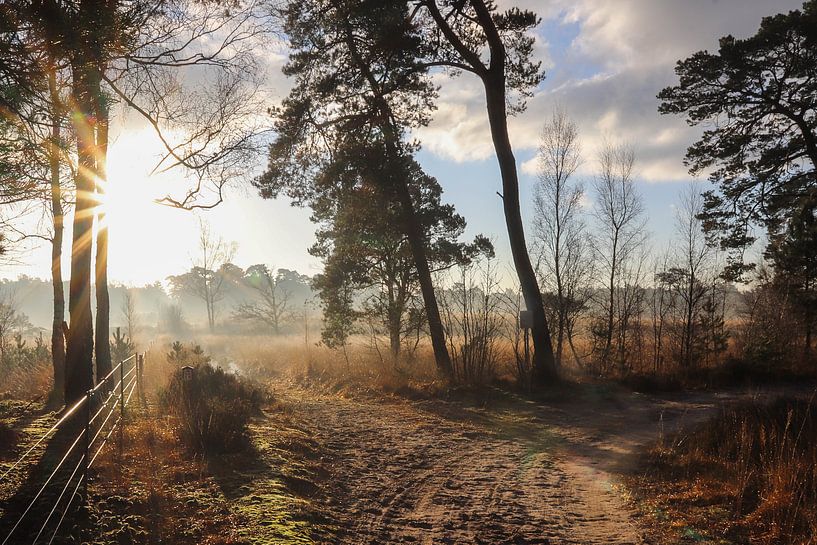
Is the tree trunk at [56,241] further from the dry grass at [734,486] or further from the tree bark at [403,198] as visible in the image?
the tree bark at [403,198]

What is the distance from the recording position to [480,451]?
7.78 m

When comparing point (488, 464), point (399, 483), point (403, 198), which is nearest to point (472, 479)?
point (488, 464)

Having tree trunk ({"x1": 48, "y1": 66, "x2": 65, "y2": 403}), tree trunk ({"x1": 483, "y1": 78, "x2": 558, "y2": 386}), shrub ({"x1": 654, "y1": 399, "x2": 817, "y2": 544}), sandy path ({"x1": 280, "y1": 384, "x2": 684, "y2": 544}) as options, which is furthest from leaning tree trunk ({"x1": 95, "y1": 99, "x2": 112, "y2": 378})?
shrub ({"x1": 654, "y1": 399, "x2": 817, "y2": 544})

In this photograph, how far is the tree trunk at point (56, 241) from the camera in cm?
479

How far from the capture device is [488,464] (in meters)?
7.09

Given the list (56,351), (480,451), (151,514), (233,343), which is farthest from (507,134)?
(233,343)

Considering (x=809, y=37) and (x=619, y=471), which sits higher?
(x=809, y=37)

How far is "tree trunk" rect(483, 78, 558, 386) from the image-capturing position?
41.1 ft

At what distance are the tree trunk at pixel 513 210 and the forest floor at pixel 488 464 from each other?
1.66 metres

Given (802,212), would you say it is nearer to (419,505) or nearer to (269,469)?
(419,505)

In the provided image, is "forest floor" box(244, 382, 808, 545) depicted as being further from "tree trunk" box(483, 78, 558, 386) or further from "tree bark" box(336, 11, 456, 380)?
"tree bark" box(336, 11, 456, 380)

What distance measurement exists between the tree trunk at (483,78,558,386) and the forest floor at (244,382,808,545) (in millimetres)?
1656

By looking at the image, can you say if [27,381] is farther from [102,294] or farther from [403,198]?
[403,198]

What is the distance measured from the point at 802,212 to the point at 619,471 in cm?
1327
